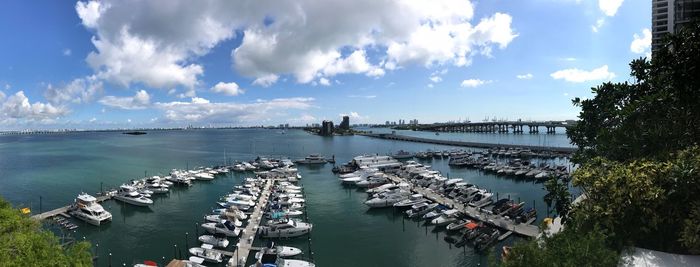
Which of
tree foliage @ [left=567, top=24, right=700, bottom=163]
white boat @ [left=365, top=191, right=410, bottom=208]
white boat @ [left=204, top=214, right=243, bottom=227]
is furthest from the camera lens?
white boat @ [left=365, top=191, right=410, bottom=208]

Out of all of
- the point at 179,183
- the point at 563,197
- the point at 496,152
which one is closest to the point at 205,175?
the point at 179,183

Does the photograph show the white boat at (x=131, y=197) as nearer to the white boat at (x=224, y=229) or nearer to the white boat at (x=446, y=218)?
the white boat at (x=224, y=229)

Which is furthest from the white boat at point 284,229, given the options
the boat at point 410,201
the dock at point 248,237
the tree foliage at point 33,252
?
the tree foliage at point 33,252

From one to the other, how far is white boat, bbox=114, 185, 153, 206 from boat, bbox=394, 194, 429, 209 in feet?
110

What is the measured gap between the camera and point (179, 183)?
6881 centimetres

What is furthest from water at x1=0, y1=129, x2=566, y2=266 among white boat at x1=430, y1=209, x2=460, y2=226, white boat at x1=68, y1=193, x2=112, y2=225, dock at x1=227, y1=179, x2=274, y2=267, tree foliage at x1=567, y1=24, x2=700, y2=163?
tree foliage at x1=567, y1=24, x2=700, y2=163

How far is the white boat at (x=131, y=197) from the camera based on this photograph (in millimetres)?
52906

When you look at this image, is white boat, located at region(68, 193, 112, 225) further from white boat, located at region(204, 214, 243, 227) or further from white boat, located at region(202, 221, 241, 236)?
white boat, located at region(202, 221, 241, 236)

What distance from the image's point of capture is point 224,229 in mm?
37750

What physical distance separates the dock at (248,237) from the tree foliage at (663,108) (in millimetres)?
26713

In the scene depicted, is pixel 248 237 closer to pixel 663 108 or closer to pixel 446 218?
pixel 446 218

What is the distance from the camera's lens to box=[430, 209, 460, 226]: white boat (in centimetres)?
4066

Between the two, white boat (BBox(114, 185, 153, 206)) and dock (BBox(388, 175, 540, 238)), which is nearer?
dock (BBox(388, 175, 540, 238))

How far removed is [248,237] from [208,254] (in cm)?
544
